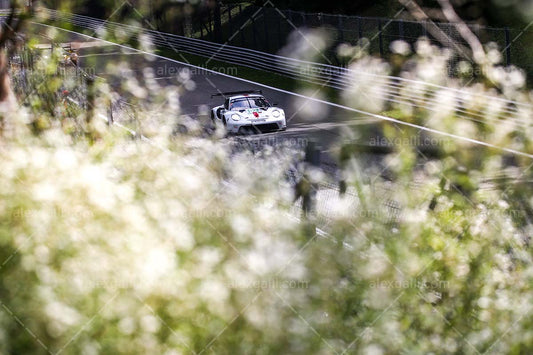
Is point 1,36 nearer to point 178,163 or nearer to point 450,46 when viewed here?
point 178,163

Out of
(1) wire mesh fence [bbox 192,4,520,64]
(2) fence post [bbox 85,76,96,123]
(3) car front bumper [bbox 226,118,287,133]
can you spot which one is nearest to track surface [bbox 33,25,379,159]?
(3) car front bumper [bbox 226,118,287,133]

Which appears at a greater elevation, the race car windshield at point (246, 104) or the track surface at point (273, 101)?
the race car windshield at point (246, 104)

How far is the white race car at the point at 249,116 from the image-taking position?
1869 centimetres

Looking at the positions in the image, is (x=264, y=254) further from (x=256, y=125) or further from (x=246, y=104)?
(x=246, y=104)

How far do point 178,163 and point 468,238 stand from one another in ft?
5.73

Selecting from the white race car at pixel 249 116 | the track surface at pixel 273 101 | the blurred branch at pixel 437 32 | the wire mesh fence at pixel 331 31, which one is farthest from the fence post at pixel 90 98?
the wire mesh fence at pixel 331 31

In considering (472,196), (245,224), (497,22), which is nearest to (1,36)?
(245,224)

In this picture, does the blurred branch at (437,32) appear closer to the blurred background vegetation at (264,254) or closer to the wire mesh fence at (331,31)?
the wire mesh fence at (331,31)

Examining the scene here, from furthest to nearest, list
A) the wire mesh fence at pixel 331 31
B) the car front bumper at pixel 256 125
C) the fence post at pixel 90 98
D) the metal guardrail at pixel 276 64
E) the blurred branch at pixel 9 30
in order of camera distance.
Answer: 1. the wire mesh fence at pixel 331 31
2. the metal guardrail at pixel 276 64
3. the car front bumper at pixel 256 125
4. the fence post at pixel 90 98
5. the blurred branch at pixel 9 30

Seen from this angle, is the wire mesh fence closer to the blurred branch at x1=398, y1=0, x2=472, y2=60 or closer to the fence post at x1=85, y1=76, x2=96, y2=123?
the blurred branch at x1=398, y1=0, x2=472, y2=60

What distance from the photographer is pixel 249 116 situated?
61.5 ft

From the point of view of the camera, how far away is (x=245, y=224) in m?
3.64

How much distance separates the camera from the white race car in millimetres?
18688

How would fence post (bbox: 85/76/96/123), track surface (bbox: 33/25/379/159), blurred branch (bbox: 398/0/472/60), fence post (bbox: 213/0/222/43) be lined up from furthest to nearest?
1. fence post (bbox: 213/0/222/43)
2. blurred branch (bbox: 398/0/472/60)
3. track surface (bbox: 33/25/379/159)
4. fence post (bbox: 85/76/96/123)
